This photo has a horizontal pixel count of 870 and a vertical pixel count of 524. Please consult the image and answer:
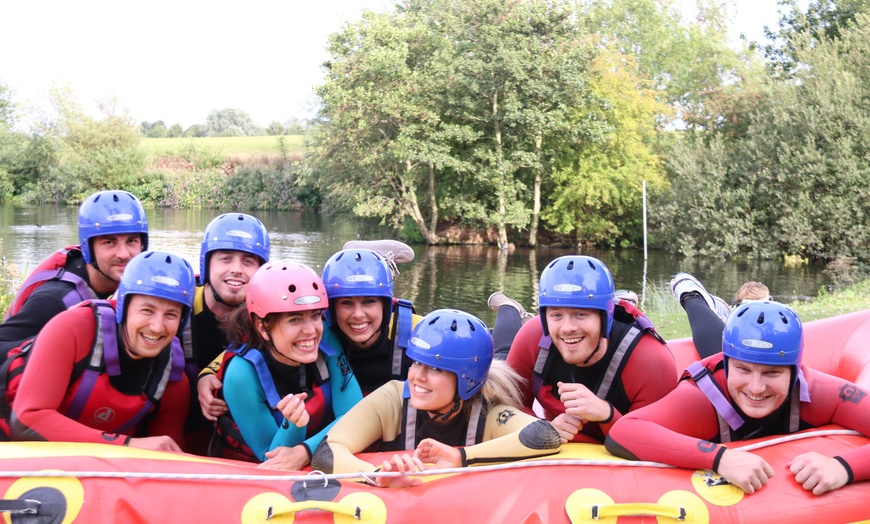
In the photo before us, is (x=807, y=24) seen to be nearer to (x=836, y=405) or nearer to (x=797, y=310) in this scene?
(x=797, y=310)

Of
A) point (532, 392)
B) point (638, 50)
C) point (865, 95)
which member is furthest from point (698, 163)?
point (532, 392)

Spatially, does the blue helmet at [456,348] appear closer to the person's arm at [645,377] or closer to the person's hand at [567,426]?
the person's hand at [567,426]

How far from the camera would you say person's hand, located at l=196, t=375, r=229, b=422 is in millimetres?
3951

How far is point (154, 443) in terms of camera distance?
3.68 metres

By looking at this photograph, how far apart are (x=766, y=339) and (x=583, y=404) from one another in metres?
0.85

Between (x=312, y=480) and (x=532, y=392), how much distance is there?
4.87 ft

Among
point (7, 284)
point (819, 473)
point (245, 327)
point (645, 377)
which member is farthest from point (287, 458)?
point (7, 284)

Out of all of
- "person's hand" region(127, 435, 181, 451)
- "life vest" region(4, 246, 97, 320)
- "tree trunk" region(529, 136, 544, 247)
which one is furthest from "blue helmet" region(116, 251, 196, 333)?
"tree trunk" region(529, 136, 544, 247)

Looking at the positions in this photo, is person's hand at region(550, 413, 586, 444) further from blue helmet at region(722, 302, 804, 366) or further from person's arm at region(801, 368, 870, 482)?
person's arm at region(801, 368, 870, 482)

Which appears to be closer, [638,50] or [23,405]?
[23,405]

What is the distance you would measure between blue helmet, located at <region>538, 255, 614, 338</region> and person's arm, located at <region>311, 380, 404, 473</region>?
0.88 m

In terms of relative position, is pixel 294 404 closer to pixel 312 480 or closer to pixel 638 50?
pixel 312 480

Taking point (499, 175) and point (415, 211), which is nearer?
point (499, 175)

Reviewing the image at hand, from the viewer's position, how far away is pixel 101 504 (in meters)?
3.19
